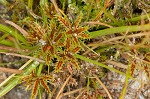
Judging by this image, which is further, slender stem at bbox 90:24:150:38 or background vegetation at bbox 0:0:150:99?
background vegetation at bbox 0:0:150:99

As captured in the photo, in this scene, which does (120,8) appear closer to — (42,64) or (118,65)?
(118,65)

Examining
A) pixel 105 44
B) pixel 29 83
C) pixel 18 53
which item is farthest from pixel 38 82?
pixel 105 44

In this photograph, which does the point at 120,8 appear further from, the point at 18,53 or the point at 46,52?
the point at 18,53

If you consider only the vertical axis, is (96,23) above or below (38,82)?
above

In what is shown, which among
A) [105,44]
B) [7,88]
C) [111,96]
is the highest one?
[105,44]

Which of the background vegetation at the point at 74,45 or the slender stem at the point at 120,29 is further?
the background vegetation at the point at 74,45

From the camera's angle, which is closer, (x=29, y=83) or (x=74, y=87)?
(x=29, y=83)

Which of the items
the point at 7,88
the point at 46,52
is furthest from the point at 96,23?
the point at 7,88

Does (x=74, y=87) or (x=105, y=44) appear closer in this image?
(x=105, y=44)

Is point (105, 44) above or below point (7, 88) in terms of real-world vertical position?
above
